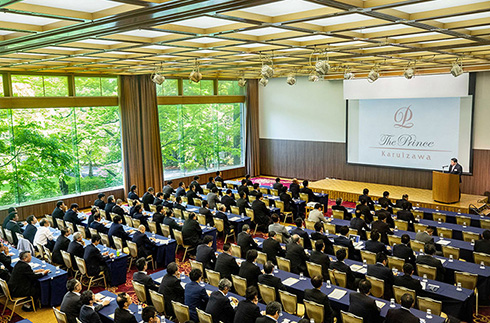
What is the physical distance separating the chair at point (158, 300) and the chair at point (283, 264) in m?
2.53

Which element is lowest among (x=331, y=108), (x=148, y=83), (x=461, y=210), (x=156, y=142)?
(x=461, y=210)

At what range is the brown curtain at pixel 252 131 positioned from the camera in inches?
888

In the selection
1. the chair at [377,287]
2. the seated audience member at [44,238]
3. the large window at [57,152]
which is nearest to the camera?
the chair at [377,287]

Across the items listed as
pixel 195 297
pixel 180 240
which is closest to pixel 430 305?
pixel 195 297

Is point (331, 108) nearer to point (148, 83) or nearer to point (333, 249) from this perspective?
point (148, 83)

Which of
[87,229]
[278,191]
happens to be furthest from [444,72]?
[87,229]

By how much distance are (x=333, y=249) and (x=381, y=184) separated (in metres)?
9.74

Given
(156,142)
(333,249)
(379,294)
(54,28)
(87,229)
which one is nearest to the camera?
(54,28)

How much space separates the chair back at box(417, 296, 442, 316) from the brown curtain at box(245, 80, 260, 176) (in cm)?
1616

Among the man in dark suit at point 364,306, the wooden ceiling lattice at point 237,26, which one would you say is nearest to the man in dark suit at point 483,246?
the man in dark suit at point 364,306

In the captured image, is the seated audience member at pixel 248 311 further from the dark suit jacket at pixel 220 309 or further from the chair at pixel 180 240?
the chair at pixel 180 240

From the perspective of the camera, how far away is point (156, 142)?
18.4 meters

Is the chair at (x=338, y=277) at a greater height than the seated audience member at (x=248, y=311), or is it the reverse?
the seated audience member at (x=248, y=311)

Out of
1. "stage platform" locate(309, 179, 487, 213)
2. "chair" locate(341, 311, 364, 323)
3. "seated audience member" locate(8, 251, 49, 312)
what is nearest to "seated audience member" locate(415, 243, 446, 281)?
"chair" locate(341, 311, 364, 323)
